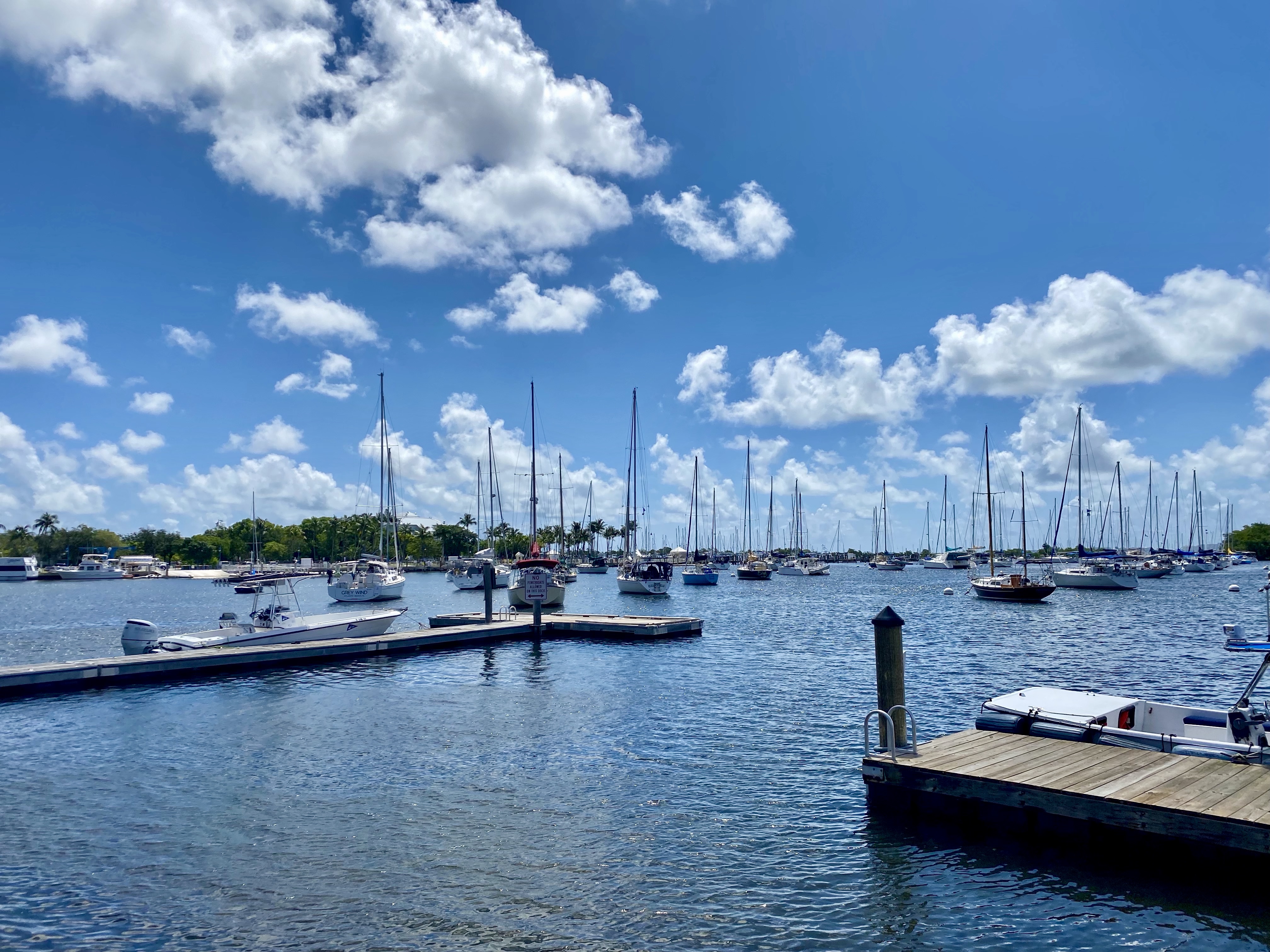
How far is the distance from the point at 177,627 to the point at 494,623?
90.9 ft

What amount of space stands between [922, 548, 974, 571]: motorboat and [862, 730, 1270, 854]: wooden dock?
17785 centimetres

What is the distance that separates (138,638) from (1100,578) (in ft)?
285

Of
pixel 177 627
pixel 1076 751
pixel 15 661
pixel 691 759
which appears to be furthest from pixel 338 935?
pixel 177 627

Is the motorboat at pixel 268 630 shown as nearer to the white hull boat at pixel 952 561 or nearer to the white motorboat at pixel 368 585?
the white motorboat at pixel 368 585

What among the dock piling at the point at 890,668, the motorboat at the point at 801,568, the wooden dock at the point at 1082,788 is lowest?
the motorboat at the point at 801,568

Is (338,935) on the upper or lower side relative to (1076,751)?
lower

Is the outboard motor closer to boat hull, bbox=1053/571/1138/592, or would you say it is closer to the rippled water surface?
the rippled water surface

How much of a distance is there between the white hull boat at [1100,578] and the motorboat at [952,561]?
91837 millimetres

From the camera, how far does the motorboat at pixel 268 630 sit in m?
32.5

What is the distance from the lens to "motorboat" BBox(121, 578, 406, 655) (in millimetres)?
32469

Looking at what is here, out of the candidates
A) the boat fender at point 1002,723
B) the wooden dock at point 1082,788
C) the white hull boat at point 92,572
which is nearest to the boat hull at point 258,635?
the wooden dock at point 1082,788

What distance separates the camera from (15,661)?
36156mm

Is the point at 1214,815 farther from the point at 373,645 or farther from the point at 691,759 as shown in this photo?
the point at 373,645

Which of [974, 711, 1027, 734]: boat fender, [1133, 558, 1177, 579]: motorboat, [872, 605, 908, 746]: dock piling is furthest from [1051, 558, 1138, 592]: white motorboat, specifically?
[872, 605, 908, 746]: dock piling
